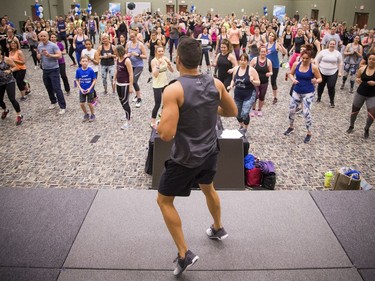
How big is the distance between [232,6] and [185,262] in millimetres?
29597

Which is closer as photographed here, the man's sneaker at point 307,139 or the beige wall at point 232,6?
the man's sneaker at point 307,139

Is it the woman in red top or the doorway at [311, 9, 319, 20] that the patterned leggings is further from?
the doorway at [311, 9, 319, 20]

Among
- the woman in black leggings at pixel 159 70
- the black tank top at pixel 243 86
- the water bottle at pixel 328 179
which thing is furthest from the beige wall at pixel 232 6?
the water bottle at pixel 328 179

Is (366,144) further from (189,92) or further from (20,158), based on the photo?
(20,158)

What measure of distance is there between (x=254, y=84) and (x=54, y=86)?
14.4ft

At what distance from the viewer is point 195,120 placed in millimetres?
2314

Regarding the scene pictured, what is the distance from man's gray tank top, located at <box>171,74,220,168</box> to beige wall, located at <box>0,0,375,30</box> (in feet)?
62.8

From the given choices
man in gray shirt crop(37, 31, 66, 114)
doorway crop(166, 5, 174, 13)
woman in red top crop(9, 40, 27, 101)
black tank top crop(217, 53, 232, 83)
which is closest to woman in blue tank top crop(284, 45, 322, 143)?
black tank top crop(217, 53, 232, 83)

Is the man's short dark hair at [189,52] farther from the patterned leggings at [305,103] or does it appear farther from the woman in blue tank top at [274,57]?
the woman in blue tank top at [274,57]

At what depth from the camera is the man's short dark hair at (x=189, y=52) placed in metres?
2.27

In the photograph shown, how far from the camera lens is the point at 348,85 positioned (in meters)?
10.3

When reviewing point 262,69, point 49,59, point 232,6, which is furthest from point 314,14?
point 49,59

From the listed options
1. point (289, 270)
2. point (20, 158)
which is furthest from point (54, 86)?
point (289, 270)

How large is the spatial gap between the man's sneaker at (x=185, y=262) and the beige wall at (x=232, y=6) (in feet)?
63.7
